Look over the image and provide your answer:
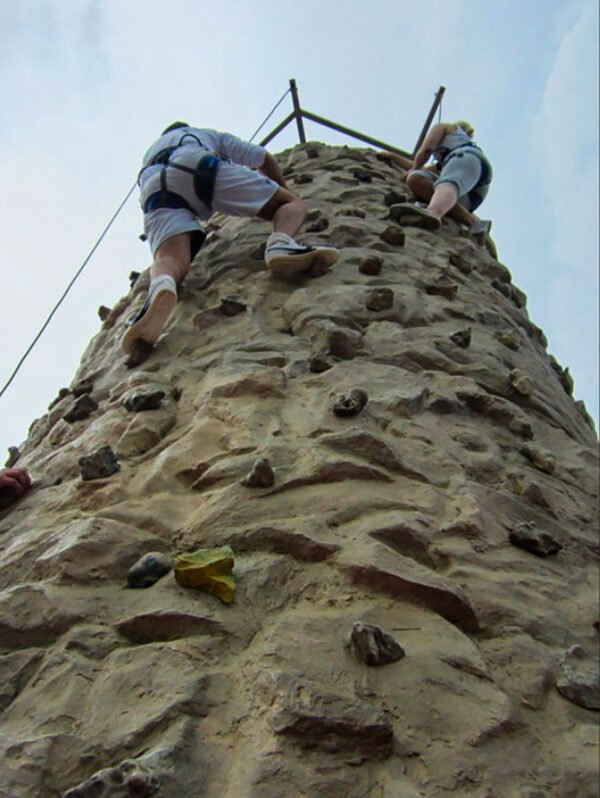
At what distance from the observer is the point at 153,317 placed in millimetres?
3387

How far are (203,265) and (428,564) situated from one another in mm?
2546

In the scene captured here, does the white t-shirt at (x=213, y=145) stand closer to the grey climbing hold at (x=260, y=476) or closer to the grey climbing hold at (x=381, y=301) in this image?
the grey climbing hold at (x=381, y=301)

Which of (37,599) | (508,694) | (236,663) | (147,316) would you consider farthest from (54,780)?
(147,316)

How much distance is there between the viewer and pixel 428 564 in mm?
2061

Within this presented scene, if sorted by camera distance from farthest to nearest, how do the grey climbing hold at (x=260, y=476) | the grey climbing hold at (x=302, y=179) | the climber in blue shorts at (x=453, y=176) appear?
the grey climbing hold at (x=302, y=179)
the climber in blue shorts at (x=453, y=176)
the grey climbing hold at (x=260, y=476)

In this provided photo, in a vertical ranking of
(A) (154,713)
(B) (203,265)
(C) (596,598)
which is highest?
(B) (203,265)

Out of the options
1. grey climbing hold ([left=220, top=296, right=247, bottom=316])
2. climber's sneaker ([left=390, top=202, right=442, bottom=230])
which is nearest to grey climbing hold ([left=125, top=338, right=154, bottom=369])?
grey climbing hold ([left=220, top=296, right=247, bottom=316])

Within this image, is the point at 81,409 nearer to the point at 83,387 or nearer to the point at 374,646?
the point at 83,387

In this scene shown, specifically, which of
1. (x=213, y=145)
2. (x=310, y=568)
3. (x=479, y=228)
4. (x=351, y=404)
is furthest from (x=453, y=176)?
(x=310, y=568)

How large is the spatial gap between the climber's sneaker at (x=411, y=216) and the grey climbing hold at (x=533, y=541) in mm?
2862

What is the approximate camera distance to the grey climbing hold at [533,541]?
2.24 meters

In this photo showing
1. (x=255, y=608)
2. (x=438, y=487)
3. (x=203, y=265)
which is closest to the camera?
(x=255, y=608)

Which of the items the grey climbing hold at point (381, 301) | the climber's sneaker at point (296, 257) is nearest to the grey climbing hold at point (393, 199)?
the climber's sneaker at point (296, 257)

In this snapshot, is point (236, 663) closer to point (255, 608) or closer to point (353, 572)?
point (255, 608)
